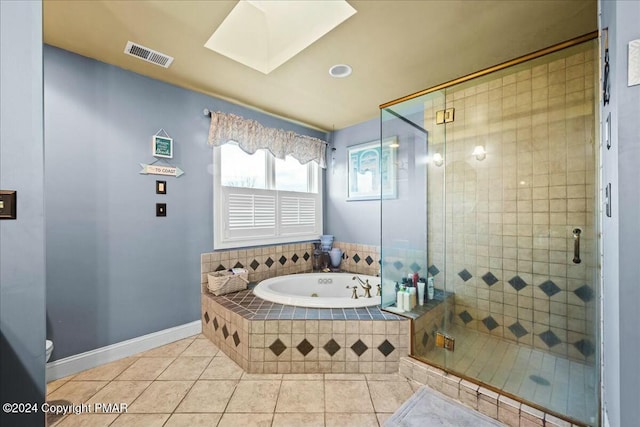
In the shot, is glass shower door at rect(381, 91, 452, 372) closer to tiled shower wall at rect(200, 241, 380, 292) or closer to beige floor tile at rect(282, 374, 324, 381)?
tiled shower wall at rect(200, 241, 380, 292)

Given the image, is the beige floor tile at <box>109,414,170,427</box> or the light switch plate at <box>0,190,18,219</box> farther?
the beige floor tile at <box>109,414,170,427</box>

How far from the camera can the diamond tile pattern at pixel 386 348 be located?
1.89 m

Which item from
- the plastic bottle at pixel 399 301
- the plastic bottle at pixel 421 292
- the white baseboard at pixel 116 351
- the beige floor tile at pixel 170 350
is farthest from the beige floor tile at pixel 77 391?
the plastic bottle at pixel 421 292

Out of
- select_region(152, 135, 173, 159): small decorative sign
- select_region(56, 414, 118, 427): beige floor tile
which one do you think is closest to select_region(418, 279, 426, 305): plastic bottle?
select_region(56, 414, 118, 427): beige floor tile

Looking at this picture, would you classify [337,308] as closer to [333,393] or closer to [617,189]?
[333,393]

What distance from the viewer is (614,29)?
866 millimetres

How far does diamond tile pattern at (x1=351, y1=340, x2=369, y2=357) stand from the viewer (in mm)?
1882

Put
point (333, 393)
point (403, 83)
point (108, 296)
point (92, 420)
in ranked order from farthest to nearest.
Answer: point (403, 83), point (108, 296), point (333, 393), point (92, 420)

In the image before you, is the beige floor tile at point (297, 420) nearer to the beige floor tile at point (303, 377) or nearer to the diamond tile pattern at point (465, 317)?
the beige floor tile at point (303, 377)

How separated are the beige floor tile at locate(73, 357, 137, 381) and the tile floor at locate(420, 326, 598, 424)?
2265 mm

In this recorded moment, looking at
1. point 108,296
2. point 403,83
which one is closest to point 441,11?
point 403,83

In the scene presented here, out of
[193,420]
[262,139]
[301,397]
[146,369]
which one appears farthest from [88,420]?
[262,139]

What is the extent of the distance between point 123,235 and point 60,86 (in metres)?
1.15

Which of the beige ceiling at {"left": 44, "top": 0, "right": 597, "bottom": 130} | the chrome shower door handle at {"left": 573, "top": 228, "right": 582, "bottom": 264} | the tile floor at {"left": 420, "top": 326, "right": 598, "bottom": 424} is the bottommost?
the tile floor at {"left": 420, "top": 326, "right": 598, "bottom": 424}
